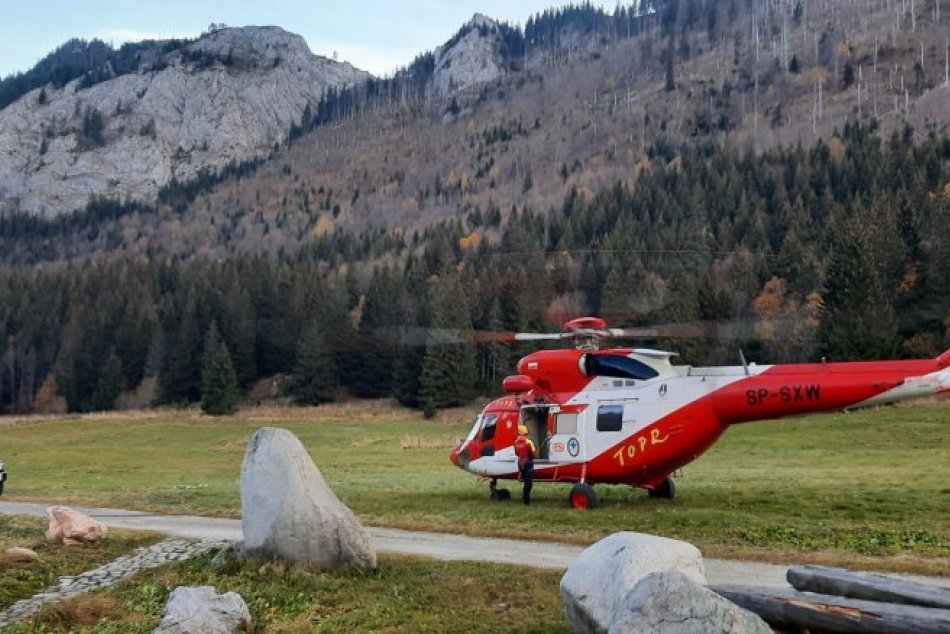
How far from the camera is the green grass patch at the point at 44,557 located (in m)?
15.5

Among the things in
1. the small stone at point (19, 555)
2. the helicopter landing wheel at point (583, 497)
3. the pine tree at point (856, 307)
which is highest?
the pine tree at point (856, 307)

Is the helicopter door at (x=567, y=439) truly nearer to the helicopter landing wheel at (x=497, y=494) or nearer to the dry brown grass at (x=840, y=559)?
the helicopter landing wheel at (x=497, y=494)

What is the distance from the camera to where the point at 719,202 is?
121 meters

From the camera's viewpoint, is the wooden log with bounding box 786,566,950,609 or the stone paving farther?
the stone paving

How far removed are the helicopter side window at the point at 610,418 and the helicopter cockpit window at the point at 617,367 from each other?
2.79 ft

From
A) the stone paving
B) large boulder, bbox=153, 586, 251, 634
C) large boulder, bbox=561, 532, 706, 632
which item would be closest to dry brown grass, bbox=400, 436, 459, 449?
the stone paving

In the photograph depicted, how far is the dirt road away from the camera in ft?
47.0

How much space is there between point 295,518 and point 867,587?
9.50 metres

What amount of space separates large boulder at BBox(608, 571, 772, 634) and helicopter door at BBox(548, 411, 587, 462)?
47.8 ft

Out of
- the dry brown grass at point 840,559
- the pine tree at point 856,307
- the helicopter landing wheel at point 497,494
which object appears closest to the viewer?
the dry brown grass at point 840,559

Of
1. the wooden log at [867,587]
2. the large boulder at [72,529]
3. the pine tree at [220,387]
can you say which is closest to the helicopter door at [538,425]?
the large boulder at [72,529]

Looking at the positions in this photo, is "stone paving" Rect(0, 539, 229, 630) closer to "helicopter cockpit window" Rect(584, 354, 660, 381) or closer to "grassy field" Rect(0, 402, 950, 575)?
"grassy field" Rect(0, 402, 950, 575)

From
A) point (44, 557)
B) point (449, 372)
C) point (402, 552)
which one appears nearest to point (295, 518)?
point (402, 552)

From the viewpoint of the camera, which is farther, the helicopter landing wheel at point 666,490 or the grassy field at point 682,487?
the helicopter landing wheel at point 666,490
